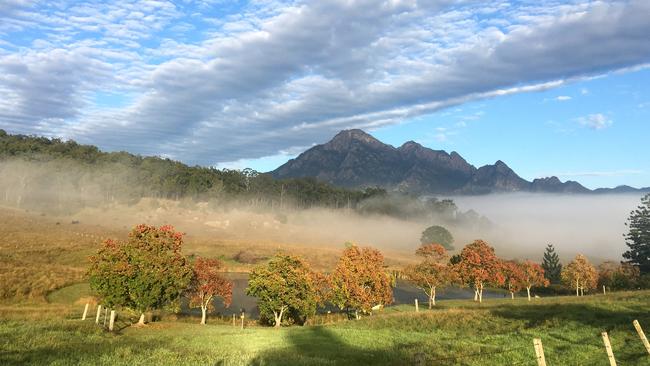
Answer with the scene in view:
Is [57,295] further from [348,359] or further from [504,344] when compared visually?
[504,344]

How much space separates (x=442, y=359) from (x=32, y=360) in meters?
24.7

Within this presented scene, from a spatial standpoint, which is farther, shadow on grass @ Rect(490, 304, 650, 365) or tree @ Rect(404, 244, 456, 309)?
tree @ Rect(404, 244, 456, 309)

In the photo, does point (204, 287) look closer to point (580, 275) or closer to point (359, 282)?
point (359, 282)

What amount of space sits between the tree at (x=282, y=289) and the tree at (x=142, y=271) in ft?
38.3

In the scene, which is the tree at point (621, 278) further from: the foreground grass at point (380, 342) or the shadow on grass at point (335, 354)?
the shadow on grass at point (335, 354)

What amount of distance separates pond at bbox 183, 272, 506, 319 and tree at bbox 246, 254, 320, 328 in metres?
13.6

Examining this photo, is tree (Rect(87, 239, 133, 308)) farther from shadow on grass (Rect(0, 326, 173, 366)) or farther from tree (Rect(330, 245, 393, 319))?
tree (Rect(330, 245, 393, 319))

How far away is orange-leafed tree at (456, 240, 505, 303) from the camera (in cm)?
8775

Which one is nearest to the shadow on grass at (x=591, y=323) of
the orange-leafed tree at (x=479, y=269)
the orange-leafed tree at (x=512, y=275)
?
the orange-leafed tree at (x=479, y=269)

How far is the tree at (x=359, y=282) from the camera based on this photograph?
67812mm

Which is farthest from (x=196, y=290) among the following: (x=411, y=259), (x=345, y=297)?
(x=411, y=259)

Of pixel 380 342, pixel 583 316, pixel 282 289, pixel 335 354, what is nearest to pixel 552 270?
pixel 583 316

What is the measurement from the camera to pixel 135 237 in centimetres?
5331

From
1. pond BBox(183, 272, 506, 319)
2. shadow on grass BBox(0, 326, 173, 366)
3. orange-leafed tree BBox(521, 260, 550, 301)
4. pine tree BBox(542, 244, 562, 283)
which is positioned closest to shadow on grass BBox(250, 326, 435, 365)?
shadow on grass BBox(0, 326, 173, 366)
